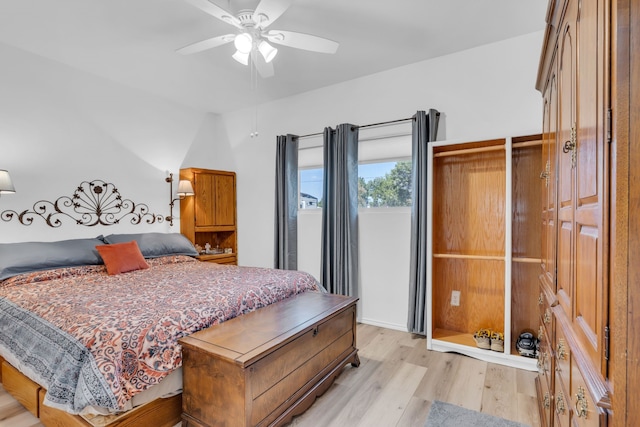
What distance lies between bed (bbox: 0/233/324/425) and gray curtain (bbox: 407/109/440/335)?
1001 millimetres

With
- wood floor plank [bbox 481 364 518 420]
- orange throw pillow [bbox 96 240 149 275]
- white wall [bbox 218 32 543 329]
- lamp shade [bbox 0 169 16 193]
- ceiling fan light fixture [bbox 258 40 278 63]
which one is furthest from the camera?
orange throw pillow [bbox 96 240 149 275]

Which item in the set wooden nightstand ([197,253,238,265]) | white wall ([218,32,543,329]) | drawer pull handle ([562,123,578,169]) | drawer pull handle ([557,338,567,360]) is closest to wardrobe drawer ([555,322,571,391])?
drawer pull handle ([557,338,567,360])

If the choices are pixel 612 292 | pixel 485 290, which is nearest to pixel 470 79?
pixel 485 290

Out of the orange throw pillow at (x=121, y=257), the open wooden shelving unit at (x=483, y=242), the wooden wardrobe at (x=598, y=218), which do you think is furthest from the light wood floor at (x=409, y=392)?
the orange throw pillow at (x=121, y=257)

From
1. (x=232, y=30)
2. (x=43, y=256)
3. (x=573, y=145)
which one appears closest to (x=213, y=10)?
(x=232, y=30)

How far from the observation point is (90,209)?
11.6 ft

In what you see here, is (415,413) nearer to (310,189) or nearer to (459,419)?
(459,419)

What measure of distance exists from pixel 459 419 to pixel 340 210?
2.22 meters

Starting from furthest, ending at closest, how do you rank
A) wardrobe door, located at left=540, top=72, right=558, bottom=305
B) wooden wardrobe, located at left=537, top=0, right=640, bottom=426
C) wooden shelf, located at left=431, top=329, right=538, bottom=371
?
wooden shelf, located at left=431, top=329, right=538, bottom=371, wardrobe door, located at left=540, top=72, right=558, bottom=305, wooden wardrobe, located at left=537, top=0, right=640, bottom=426

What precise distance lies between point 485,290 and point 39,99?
4.69 meters

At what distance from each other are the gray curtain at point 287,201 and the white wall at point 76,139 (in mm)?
1460

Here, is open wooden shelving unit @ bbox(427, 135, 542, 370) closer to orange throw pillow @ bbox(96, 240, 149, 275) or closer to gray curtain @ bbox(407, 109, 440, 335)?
gray curtain @ bbox(407, 109, 440, 335)

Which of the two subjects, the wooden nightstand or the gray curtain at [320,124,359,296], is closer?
the gray curtain at [320,124,359,296]

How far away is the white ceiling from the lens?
2.41 metres
